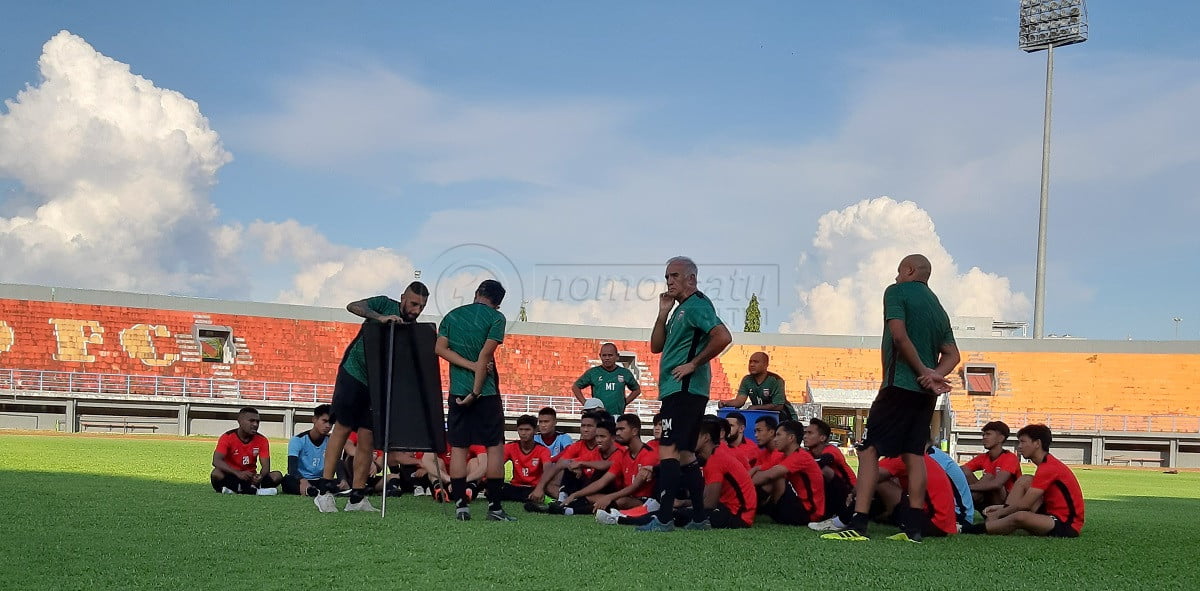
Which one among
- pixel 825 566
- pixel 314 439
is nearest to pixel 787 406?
pixel 314 439

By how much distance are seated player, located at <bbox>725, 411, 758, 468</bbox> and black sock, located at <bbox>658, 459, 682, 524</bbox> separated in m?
1.29

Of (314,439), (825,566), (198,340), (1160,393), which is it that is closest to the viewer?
(825,566)

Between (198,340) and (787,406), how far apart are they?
1373 inches

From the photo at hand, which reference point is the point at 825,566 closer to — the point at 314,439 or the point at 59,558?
the point at 59,558

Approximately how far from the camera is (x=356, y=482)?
24.9 feet

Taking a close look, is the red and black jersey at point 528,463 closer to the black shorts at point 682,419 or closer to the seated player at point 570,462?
the seated player at point 570,462

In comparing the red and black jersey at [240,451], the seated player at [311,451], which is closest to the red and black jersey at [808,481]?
the seated player at [311,451]

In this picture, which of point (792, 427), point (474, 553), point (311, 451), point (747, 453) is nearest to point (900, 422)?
point (792, 427)

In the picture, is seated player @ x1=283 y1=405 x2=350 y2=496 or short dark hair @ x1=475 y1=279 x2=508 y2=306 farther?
seated player @ x1=283 y1=405 x2=350 y2=496

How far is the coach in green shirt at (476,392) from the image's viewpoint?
7305 millimetres

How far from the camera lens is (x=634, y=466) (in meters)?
8.50

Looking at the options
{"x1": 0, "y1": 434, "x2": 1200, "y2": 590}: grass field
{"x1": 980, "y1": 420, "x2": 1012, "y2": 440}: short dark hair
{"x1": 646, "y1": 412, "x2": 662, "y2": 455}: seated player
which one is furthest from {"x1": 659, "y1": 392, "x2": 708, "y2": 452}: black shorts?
{"x1": 980, "y1": 420, "x2": 1012, "y2": 440}: short dark hair

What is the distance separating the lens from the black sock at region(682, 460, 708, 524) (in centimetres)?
705

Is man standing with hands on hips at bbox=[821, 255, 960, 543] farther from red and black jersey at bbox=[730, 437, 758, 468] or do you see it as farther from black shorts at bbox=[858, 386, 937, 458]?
red and black jersey at bbox=[730, 437, 758, 468]
